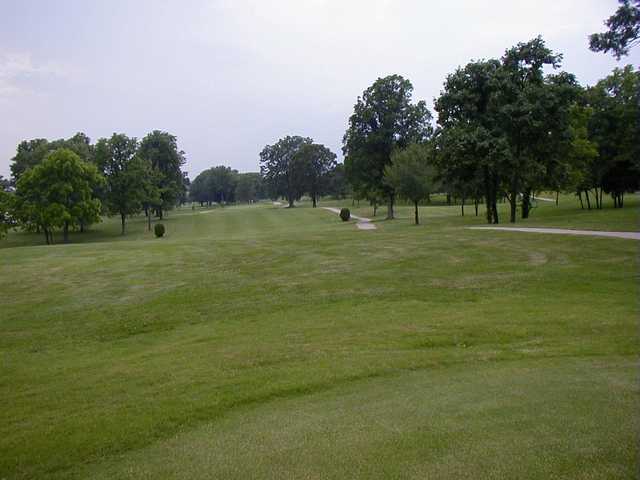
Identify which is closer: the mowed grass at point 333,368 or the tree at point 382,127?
the mowed grass at point 333,368

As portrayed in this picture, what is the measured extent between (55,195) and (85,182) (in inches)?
130

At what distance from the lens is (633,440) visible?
4180mm

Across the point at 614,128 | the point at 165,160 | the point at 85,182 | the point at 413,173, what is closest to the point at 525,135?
the point at 413,173

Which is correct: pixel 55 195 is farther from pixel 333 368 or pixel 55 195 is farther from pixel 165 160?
pixel 333 368

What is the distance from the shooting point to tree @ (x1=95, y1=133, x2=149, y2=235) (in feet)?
191

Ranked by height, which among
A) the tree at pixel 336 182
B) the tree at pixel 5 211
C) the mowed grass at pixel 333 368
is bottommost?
the mowed grass at pixel 333 368

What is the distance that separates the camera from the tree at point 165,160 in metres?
70.8

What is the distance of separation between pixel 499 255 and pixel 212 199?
139 meters

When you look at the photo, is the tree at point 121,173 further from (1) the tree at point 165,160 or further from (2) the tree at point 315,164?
(2) the tree at point 315,164

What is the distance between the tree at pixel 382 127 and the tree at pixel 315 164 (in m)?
45.1

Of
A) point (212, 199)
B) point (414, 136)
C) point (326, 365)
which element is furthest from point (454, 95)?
point (212, 199)

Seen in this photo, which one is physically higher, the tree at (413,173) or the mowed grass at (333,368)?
the tree at (413,173)

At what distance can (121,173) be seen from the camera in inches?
2313

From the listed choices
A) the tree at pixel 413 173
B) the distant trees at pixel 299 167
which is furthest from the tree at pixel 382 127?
the distant trees at pixel 299 167
